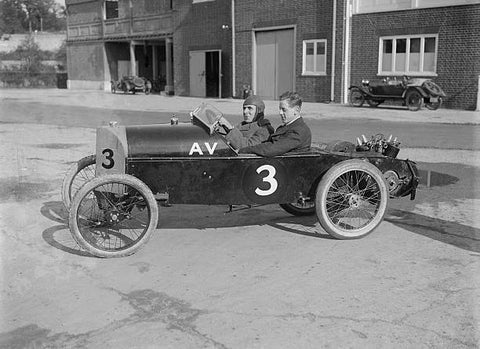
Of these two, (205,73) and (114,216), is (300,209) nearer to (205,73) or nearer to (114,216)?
(114,216)

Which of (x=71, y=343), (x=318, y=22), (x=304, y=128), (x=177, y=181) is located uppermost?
(x=318, y=22)

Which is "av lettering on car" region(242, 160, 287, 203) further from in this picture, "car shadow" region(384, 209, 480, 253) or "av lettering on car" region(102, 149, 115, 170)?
"car shadow" region(384, 209, 480, 253)

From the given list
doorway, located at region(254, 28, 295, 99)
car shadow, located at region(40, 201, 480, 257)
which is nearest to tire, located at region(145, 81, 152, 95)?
doorway, located at region(254, 28, 295, 99)

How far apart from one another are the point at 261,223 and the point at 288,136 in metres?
1.20

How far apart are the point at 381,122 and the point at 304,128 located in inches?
497

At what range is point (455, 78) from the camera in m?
21.8

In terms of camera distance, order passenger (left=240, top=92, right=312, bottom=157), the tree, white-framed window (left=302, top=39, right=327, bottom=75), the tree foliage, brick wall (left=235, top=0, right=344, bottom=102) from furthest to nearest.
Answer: the tree foliage
the tree
white-framed window (left=302, top=39, right=327, bottom=75)
brick wall (left=235, top=0, right=344, bottom=102)
passenger (left=240, top=92, right=312, bottom=157)

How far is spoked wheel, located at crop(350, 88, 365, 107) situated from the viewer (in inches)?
934

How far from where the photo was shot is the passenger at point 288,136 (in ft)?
18.2

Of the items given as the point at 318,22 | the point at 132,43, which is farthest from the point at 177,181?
the point at 132,43

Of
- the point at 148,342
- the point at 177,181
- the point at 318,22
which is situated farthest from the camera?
the point at 318,22

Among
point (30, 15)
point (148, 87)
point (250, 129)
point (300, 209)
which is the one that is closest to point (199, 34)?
point (148, 87)

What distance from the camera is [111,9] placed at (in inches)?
1764

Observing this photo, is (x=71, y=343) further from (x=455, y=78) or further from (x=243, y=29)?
(x=243, y=29)
